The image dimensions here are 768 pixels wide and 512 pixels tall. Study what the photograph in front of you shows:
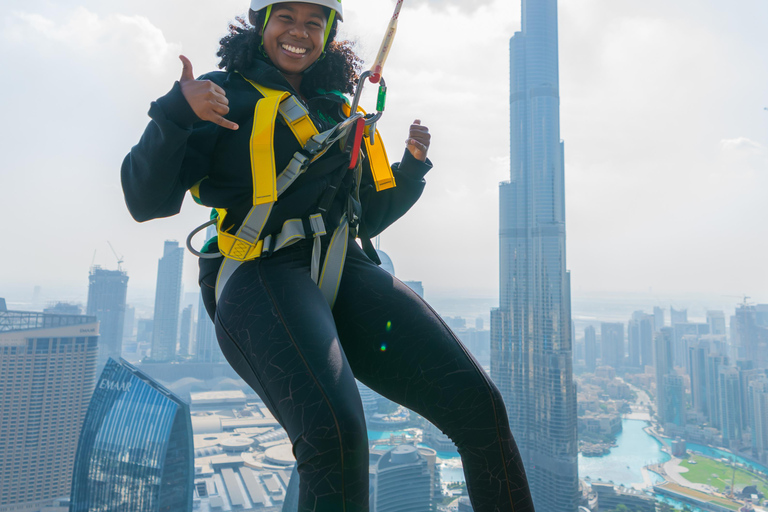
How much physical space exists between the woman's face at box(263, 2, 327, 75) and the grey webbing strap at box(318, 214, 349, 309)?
443 mm

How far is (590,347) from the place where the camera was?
3691cm

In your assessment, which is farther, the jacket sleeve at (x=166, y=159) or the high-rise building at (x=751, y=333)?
the high-rise building at (x=751, y=333)

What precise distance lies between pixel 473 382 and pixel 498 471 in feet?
0.57

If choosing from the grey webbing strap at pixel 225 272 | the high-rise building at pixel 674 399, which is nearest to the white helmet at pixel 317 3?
the grey webbing strap at pixel 225 272

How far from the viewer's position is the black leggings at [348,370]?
71 cm

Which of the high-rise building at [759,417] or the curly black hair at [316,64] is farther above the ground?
the curly black hair at [316,64]

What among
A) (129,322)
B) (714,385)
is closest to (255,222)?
(714,385)

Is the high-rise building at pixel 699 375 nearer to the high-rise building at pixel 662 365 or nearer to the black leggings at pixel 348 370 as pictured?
the high-rise building at pixel 662 365

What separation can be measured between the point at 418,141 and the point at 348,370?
721 millimetres

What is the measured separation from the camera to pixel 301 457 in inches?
28.3

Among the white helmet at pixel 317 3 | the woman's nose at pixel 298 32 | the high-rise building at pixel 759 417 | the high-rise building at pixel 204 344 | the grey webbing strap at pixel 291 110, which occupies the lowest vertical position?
the high-rise building at pixel 759 417

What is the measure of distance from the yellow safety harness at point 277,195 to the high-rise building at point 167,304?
43294mm

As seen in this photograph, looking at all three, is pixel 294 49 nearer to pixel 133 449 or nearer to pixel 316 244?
pixel 316 244

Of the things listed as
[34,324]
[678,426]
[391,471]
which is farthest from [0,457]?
[678,426]
